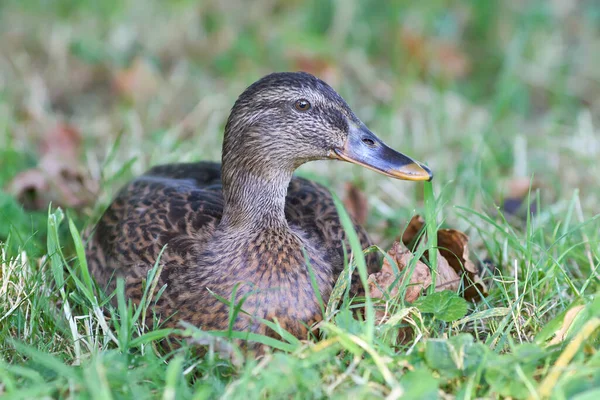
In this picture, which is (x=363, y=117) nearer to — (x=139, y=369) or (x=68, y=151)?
(x=68, y=151)

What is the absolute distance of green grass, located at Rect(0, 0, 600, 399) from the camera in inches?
88.9

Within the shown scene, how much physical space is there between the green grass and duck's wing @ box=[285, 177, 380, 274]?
239 millimetres

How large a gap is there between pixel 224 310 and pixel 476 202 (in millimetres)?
1957

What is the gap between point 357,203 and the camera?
4.00m

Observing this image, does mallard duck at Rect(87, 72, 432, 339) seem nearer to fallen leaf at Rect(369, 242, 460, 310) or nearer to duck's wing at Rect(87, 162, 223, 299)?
duck's wing at Rect(87, 162, 223, 299)

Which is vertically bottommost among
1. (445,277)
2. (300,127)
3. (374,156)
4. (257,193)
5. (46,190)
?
(445,277)

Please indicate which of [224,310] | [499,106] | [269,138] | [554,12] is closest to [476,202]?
[499,106]

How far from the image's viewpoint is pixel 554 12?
20.7 ft

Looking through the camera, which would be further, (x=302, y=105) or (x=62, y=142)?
(x=62, y=142)

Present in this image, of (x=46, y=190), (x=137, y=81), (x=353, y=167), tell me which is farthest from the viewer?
(x=137, y=81)

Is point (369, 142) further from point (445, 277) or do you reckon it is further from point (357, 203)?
point (357, 203)

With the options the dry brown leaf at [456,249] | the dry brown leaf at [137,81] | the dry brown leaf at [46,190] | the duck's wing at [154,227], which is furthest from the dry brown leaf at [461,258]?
the dry brown leaf at [137,81]

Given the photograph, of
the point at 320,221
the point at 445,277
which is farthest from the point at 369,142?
the point at 445,277

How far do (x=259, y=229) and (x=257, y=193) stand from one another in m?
0.14
